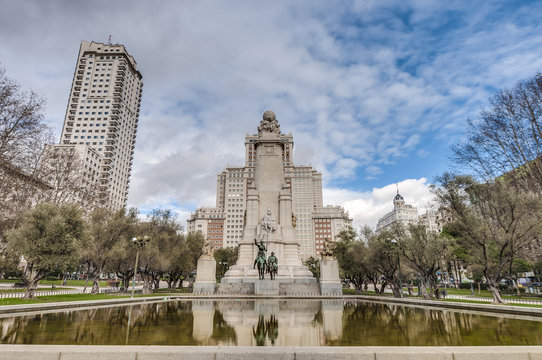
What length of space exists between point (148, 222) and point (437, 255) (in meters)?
32.8

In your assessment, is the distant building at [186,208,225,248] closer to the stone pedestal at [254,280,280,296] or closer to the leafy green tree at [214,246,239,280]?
the leafy green tree at [214,246,239,280]

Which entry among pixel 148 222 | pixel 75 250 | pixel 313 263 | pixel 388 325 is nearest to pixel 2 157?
pixel 75 250

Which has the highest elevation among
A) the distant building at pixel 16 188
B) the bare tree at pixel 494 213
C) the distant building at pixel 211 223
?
the distant building at pixel 211 223

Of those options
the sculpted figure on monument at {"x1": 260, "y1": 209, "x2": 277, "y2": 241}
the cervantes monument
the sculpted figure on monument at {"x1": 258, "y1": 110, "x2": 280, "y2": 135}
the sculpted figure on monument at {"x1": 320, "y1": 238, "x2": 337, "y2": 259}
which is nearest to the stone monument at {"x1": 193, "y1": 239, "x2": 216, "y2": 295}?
the cervantes monument

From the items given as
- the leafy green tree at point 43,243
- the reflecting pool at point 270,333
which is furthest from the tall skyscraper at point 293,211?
the reflecting pool at point 270,333

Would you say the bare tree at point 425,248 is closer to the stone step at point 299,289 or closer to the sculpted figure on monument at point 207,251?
the stone step at point 299,289

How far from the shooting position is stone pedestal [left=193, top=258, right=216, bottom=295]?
2795 centimetres

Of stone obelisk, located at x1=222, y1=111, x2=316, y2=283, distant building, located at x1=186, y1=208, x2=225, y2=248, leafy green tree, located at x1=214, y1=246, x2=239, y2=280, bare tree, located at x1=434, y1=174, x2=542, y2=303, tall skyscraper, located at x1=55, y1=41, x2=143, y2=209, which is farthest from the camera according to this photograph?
distant building, located at x1=186, y1=208, x2=225, y2=248

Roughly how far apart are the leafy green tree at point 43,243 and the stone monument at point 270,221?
13.2 meters

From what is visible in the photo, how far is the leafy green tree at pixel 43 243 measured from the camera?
20.3m

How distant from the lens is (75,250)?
70.3ft

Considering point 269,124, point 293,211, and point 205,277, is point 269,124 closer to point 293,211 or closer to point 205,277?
point 205,277

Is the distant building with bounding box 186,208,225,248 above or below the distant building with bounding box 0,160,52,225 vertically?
above

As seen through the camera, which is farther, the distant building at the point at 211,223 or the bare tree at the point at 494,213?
the distant building at the point at 211,223
